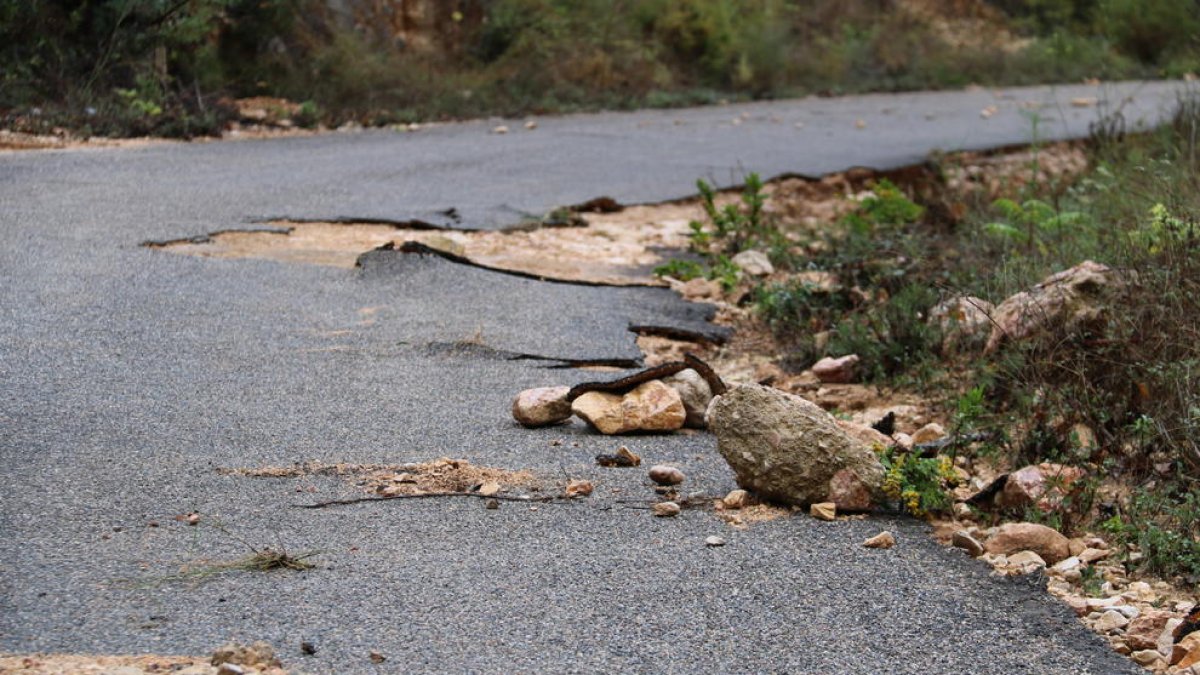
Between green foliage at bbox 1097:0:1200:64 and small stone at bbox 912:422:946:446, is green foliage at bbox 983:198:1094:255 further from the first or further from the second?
green foliage at bbox 1097:0:1200:64

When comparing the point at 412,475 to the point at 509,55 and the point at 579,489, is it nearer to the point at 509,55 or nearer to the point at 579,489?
the point at 579,489

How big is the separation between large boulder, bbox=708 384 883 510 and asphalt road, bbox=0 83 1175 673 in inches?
5.2

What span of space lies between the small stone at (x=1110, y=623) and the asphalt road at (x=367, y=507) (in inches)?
1.9

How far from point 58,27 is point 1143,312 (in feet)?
30.6

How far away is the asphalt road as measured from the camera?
8.99 feet

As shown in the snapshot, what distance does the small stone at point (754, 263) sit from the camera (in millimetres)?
6988

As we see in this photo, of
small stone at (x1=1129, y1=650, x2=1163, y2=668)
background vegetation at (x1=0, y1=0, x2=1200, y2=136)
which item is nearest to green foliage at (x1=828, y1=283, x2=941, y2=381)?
small stone at (x1=1129, y1=650, x2=1163, y2=668)

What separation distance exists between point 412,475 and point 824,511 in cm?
117

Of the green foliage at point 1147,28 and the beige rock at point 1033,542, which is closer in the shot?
the beige rock at point 1033,542

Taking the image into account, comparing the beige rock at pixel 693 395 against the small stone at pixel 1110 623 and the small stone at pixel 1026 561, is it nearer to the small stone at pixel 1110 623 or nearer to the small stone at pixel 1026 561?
the small stone at pixel 1026 561

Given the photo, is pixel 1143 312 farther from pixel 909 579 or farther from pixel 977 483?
pixel 909 579

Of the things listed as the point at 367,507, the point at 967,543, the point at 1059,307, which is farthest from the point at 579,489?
the point at 1059,307

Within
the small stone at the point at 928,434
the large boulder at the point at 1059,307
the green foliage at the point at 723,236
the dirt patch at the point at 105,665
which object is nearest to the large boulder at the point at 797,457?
the small stone at the point at 928,434

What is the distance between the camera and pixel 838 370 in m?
5.24
